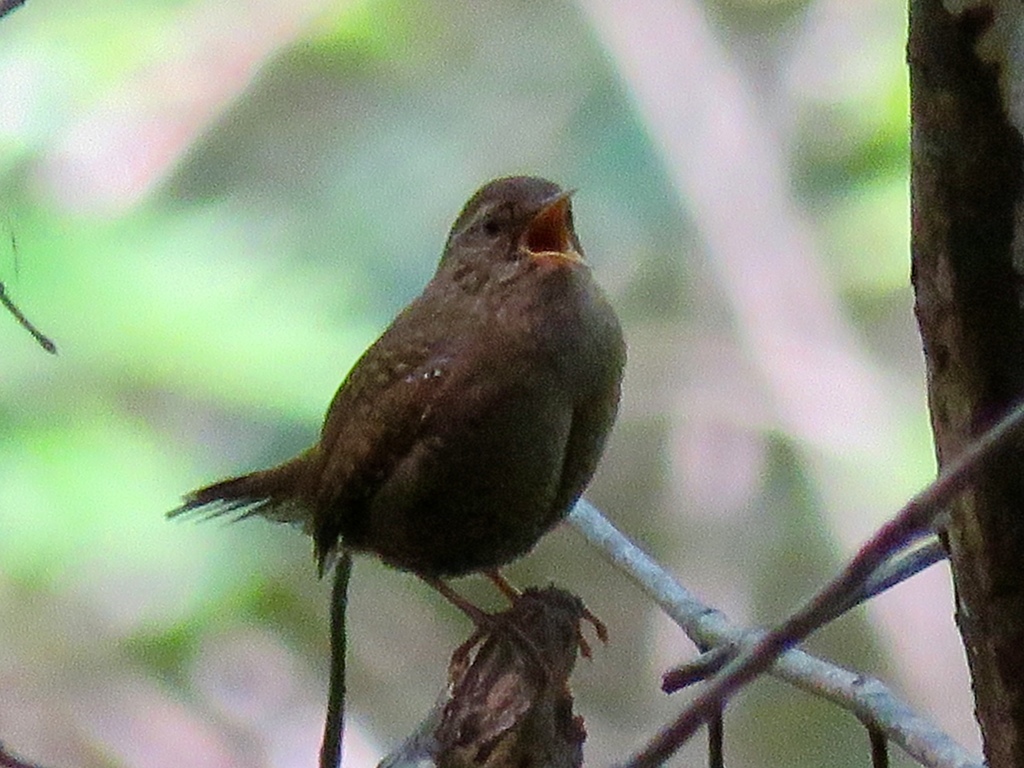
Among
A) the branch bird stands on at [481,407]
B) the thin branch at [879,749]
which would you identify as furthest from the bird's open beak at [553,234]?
the thin branch at [879,749]

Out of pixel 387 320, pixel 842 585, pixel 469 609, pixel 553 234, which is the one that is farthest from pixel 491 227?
pixel 842 585

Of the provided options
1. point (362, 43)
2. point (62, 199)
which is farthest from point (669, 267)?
point (62, 199)

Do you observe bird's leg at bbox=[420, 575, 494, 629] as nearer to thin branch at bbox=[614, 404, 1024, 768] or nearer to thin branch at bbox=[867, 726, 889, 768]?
thin branch at bbox=[867, 726, 889, 768]

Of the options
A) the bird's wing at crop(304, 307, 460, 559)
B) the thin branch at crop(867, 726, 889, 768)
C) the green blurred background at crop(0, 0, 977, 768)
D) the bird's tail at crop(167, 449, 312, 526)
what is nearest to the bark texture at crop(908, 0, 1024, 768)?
the thin branch at crop(867, 726, 889, 768)

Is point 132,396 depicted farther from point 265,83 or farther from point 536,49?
point 536,49

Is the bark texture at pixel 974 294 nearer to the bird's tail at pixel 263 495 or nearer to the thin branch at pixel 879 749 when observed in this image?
the thin branch at pixel 879 749

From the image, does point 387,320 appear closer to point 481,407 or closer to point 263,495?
point 263,495

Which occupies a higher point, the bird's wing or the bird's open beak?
the bird's open beak
